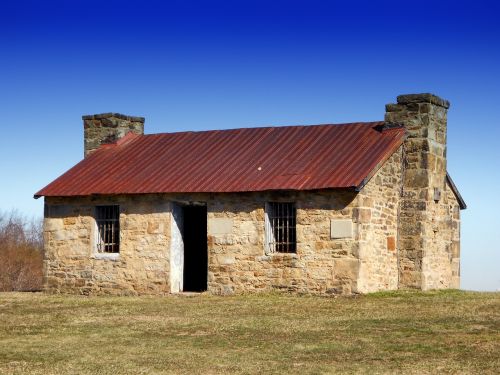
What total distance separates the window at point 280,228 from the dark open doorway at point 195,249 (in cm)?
258

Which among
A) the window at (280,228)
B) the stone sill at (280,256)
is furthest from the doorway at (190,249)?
the stone sill at (280,256)

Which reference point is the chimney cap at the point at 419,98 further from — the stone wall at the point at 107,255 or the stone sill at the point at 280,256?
the stone wall at the point at 107,255

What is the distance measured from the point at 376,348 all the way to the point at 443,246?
11.5 m

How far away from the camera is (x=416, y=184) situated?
75.7 feet

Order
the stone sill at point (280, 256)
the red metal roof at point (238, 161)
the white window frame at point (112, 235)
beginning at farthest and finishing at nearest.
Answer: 1. the white window frame at point (112, 235)
2. the red metal roof at point (238, 161)
3. the stone sill at point (280, 256)

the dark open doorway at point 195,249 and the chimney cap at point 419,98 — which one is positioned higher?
the chimney cap at point 419,98

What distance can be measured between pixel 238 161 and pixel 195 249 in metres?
2.72

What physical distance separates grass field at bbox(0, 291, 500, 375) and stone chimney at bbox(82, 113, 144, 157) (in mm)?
6592

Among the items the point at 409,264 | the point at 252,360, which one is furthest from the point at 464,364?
the point at 409,264

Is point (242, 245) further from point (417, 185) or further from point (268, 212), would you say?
point (417, 185)

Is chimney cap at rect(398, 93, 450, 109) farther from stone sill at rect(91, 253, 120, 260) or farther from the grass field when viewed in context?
stone sill at rect(91, 253, 120, 260)

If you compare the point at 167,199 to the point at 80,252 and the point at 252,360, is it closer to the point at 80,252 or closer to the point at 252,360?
the point at 80,252

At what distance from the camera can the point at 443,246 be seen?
80.3 feet

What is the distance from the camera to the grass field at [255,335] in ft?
40.2
